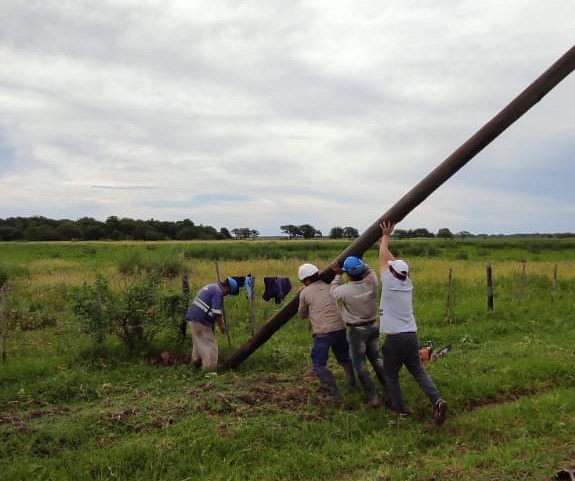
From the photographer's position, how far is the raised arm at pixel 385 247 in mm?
5613

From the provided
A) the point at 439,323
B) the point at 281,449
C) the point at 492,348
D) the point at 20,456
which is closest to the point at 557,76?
the point at 281,449

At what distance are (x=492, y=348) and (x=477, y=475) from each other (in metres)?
5.21

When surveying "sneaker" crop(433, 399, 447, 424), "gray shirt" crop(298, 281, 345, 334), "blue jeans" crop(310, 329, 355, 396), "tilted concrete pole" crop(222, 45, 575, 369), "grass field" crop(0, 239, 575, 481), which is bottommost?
"grass field" crop(0, 239, 575, 481)

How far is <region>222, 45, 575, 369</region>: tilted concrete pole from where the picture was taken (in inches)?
211

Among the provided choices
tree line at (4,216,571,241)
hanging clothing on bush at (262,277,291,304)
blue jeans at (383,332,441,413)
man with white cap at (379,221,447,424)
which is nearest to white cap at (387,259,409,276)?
man with white cap at (379,221,447,424)

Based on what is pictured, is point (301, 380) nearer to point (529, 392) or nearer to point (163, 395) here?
point (163, 395)

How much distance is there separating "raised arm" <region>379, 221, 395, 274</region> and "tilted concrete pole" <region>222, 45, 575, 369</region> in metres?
0.08

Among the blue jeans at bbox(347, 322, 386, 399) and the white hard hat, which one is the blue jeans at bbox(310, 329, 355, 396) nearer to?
the blue jeans at bbox(347, 322, 386, 399)

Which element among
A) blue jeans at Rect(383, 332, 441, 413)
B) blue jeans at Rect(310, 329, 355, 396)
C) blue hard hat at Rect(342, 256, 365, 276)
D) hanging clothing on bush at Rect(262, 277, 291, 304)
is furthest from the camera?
hanging clothing on bush at Rect(262, 277, 291, 304)

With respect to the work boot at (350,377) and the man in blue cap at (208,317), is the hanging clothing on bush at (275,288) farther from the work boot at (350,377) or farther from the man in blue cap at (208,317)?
the work boot at (350,377)

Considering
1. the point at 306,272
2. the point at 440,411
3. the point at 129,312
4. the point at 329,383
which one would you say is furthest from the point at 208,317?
the point at 440,411

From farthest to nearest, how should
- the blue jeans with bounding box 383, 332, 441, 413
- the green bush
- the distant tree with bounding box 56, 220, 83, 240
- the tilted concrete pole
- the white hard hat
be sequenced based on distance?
the distant tree with bounding box 56, 220, 83, 240, the green bush, the white hard hat, the blue jeans with bounding box 383, 332, 441, 413, the tilted concrete pole

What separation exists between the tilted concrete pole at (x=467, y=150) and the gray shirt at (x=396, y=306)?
88 centimetres

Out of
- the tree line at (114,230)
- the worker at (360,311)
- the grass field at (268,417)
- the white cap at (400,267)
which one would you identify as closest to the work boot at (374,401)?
the worker at (360,311)
